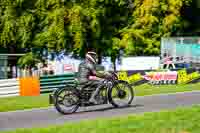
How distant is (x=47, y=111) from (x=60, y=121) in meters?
2.76

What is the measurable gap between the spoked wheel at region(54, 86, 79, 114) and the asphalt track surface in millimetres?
225

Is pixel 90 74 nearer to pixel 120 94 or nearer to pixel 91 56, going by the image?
pixel 91 56

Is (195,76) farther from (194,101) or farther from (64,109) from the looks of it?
(64,109)

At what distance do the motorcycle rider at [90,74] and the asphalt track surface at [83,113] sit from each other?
76cm

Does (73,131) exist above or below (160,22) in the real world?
below

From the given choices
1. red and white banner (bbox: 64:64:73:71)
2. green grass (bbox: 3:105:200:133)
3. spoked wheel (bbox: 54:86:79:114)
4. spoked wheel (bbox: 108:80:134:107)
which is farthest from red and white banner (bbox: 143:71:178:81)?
green grass (bbox: 3:105:200:133)

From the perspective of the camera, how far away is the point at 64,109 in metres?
15.1

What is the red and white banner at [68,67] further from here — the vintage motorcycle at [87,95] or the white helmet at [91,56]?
the white helmet at [91,56]

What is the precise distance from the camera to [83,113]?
1510 cm

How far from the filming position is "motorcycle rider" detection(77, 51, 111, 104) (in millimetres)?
15188

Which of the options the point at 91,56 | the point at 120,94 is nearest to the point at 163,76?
the point at 120,94

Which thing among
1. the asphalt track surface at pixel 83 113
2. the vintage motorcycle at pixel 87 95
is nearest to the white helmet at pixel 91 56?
the vintage motorcycle at pixel 87 95

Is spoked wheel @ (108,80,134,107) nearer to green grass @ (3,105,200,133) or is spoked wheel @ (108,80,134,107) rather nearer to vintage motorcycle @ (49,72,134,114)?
vintage motorcycle @ (49,72,134,114)

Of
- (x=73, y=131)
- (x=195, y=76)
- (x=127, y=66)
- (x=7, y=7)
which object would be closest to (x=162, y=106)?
(x=73, y=131)
